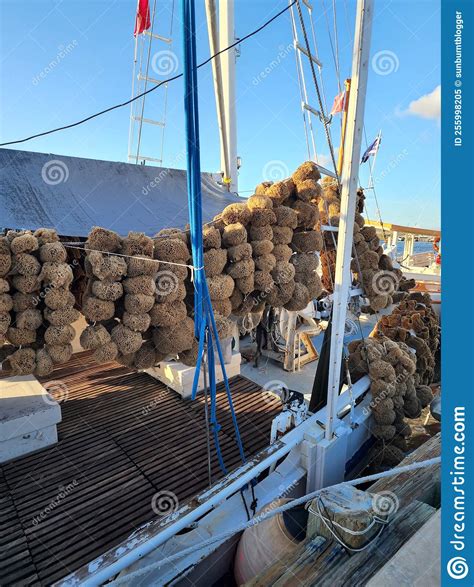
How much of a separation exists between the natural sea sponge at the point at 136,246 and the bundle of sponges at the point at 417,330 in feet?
11.9

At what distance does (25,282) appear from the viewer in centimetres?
174

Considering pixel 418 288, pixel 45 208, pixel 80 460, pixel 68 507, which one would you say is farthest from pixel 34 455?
pixel 418 288

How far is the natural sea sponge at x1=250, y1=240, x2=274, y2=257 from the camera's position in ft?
Answer: 8.25

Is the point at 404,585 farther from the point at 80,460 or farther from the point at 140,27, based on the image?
the point at 140,27

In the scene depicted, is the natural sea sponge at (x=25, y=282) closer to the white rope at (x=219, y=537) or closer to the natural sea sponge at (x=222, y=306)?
the natural sea sponge at (x=222, y=306)

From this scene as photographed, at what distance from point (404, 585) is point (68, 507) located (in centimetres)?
300

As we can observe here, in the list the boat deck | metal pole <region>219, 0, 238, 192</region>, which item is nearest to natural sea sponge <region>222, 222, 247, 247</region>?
the boat deck

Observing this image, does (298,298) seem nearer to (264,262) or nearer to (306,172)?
(264,262)

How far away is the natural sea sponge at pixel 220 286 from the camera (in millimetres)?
2291

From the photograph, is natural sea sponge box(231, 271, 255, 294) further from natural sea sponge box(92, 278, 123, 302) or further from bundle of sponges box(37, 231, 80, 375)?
bundle of sponges box(37, 231, 80, 375)

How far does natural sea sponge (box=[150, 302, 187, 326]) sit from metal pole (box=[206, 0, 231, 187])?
19.4 ft

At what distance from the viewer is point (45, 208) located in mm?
4824

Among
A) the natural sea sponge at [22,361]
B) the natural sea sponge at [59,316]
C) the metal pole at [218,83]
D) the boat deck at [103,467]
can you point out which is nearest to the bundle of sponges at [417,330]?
the boat deck at [103,467]

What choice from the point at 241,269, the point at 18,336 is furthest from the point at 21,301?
the point at 241,269
